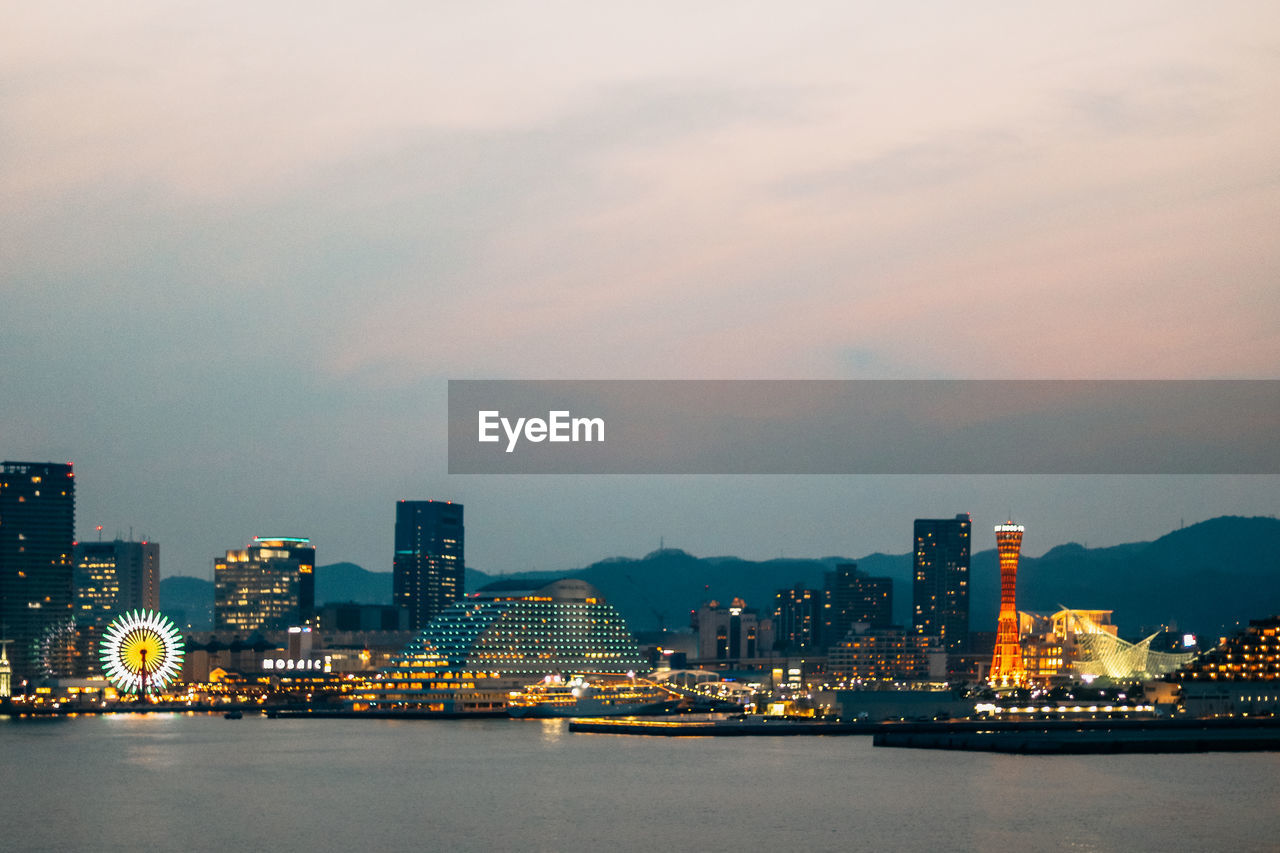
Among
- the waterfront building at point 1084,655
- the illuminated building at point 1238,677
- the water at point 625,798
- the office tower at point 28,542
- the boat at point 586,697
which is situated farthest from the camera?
the office tower at point 28,542

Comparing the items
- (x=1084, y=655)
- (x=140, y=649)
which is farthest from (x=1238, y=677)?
(x=140, y=649)

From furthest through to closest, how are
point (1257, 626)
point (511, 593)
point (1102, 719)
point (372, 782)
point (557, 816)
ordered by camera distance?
point (511, 593), point (1257, 626), point (1102, 719), point (372, 782), point (557, 816)

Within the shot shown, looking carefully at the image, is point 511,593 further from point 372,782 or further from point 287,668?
point 372,782

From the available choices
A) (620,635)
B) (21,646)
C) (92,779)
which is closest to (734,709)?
(620,635)

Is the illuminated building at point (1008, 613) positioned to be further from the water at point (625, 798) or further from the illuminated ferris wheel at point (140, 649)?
the illuminated ferris wheel at point (140, 649)

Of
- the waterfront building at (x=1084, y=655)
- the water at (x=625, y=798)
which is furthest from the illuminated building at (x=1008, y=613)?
the water at (x=625, y=798)
